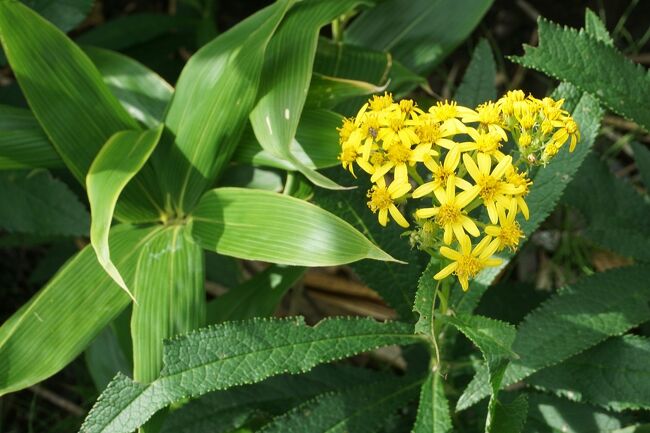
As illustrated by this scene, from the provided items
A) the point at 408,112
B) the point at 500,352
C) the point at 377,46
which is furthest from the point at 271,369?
the point at 377,46

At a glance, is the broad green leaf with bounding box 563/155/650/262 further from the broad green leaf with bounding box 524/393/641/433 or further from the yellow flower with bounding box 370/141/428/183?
the yellow flower with bounding box 370/141/428/183

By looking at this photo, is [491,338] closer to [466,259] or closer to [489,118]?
[466,259]

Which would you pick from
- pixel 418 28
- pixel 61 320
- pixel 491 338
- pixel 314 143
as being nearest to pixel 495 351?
pixel 491 338

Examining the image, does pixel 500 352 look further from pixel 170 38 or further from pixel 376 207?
pixel 170 38

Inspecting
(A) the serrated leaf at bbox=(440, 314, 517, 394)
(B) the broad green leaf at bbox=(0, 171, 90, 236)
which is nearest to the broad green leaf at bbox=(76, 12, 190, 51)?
(B) the broad green leaf at bbox=(0, 171, 90, 236)

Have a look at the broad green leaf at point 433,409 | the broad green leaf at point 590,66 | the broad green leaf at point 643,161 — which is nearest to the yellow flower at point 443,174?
the broad green leaf at point 590,66
